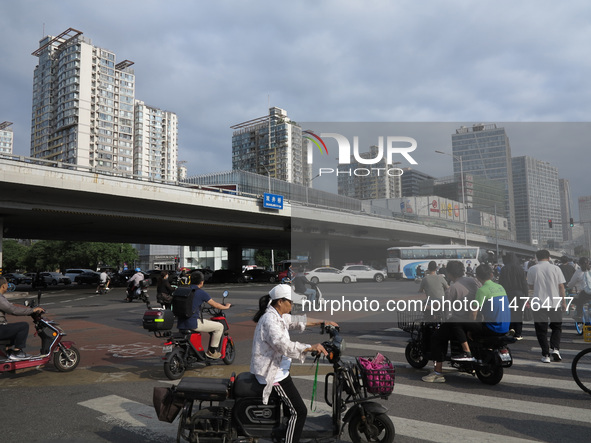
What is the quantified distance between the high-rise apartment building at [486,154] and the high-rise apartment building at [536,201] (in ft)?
1.04

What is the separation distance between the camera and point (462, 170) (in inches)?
527

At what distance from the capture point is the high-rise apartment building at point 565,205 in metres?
12.5

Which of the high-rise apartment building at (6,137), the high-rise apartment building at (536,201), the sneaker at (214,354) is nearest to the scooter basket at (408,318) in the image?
the sneaker at (214,354)

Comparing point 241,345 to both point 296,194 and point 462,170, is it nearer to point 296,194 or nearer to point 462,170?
point 462,170

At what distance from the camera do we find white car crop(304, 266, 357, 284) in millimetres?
32750

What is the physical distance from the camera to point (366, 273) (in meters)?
35.5

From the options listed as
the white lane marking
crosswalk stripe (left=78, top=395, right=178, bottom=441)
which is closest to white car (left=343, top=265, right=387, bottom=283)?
crosswalk stripe (left=78, top=395, right=178, bottom=441)

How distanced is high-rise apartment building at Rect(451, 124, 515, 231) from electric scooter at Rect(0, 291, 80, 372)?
10500 mm

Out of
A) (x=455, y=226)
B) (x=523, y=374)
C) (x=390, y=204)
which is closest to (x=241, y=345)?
(x=523, y=374)

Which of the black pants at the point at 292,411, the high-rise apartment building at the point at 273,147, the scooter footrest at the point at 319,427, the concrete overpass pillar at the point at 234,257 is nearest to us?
the black pants at the point at 292,411

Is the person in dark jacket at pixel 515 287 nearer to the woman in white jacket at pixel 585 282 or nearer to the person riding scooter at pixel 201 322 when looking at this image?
the woman in white jacket at pixel 585 282

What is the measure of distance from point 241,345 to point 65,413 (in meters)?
4.93

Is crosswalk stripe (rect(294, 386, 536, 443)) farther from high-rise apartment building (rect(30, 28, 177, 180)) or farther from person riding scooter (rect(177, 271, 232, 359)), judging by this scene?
high-rise apartment building (rect(30, 28, 177, 180))

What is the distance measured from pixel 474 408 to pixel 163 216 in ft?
95.9
